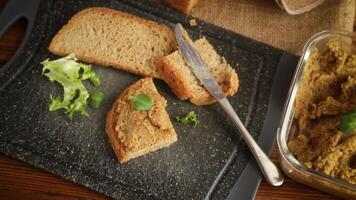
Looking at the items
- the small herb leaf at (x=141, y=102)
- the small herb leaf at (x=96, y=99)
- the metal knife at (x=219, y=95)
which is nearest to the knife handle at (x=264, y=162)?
the metal knife at (x=219, y=95)

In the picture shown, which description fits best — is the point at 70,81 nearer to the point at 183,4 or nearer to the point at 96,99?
the point at 96,99

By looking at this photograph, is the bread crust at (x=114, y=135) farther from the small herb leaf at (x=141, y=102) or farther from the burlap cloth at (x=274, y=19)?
the burlap cloth at (x=274, y=19)

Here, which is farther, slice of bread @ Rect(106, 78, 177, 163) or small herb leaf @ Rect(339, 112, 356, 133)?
slice of bread @ Rect(106, 78, 177, 163)

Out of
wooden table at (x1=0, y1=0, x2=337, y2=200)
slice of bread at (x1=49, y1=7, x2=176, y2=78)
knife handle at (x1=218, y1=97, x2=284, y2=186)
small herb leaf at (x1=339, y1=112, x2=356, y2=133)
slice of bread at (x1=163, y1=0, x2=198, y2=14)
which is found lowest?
wooden table at (x1=0, y1=0, x2=337, y2=200)

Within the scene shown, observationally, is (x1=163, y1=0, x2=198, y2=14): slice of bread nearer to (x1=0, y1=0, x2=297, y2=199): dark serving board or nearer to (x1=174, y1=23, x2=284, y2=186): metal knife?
(x1=0, y1=0, x2=297, y2=199): dark serving board

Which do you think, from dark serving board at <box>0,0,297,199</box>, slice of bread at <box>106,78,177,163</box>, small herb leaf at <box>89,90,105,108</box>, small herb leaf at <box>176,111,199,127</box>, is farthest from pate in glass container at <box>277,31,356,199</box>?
small herb leaf at <box>89,90,105,108</box>

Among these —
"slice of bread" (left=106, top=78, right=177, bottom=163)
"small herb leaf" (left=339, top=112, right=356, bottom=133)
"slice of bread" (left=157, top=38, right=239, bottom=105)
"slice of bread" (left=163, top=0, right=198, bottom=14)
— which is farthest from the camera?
"slice of bread" (left=163, top=0, right=198, bottom=14)
